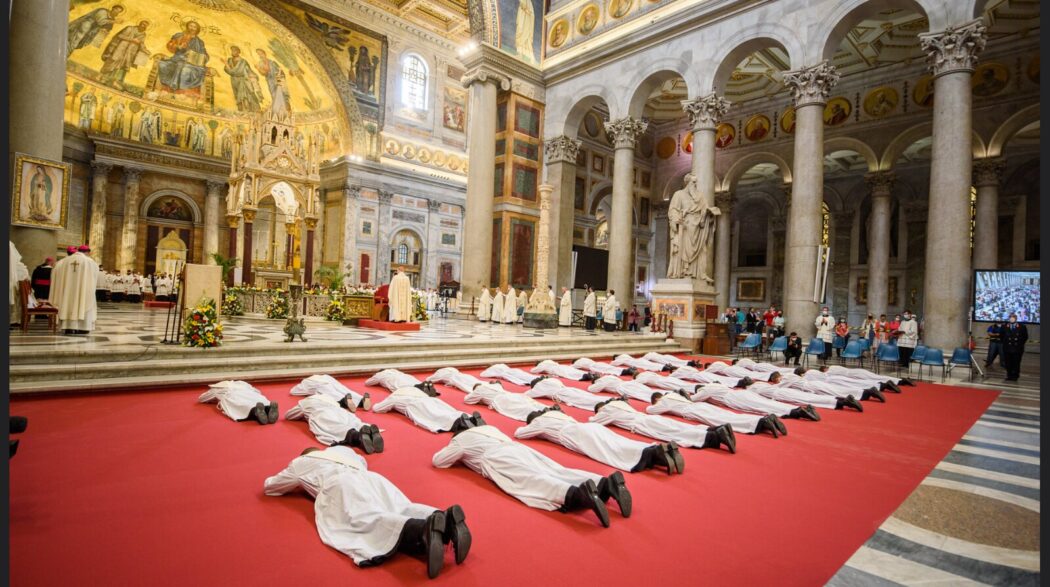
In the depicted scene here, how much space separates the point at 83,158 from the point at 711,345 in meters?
27.2

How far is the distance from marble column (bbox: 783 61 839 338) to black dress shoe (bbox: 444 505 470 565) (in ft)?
41.7

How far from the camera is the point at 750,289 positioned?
27719mm

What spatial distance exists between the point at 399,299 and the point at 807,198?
34.7 feet

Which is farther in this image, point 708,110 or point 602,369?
point 708,110

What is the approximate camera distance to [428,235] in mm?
28875

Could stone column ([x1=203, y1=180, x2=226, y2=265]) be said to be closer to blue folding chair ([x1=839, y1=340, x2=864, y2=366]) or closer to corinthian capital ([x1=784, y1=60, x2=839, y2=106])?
corinthian capital ([x1=784, y1=60, x2=839, y2=106])

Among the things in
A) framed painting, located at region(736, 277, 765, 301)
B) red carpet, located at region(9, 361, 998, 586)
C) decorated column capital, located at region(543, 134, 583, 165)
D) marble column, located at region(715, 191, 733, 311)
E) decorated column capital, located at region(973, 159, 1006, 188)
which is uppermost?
decorated column capital, located at region(543, 134, 583, 165)

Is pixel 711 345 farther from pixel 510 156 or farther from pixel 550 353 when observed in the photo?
pixel 510 156

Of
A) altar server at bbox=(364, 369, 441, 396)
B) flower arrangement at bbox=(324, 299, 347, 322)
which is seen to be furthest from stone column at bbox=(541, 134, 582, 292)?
altar server at bbox=(364, 369, 441, 396)

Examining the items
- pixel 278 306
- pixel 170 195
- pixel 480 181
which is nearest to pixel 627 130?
pixel 480 181

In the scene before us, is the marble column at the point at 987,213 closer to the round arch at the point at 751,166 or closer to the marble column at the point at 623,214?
the round arch at the point at 751,166

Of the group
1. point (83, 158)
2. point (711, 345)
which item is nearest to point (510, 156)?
point (711, 345)

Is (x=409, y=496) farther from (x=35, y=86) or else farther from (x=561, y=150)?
(x=561, y=150)

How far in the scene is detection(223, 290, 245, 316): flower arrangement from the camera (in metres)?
15.3
